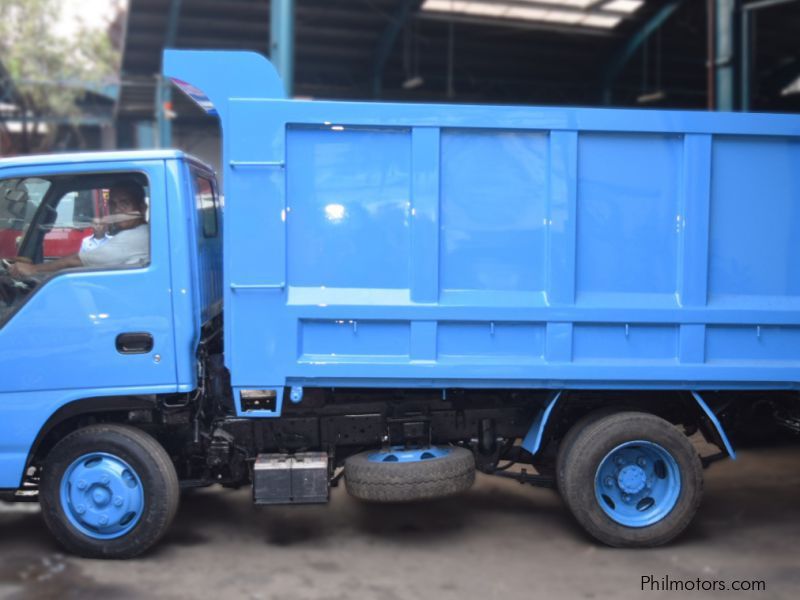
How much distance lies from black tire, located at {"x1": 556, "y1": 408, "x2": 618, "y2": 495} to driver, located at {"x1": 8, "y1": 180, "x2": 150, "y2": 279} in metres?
2.79

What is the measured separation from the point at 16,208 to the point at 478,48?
14.1 meters

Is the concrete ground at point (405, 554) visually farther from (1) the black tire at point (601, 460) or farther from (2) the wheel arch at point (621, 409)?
(2) the wheel arch at point (621, 409)

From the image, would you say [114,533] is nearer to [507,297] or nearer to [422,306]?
[422,306]

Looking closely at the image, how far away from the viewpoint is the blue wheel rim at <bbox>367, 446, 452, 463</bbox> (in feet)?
16.0

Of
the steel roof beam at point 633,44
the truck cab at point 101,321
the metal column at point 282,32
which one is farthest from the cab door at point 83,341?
the steel roof beam at point 633,44

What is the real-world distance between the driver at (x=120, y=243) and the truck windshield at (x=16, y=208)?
0.14m

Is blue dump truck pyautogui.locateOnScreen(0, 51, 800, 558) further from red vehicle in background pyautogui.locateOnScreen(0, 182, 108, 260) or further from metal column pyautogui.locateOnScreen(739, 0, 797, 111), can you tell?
metal column pyautogui.locateOnScreen(739, 0, 797, 111)

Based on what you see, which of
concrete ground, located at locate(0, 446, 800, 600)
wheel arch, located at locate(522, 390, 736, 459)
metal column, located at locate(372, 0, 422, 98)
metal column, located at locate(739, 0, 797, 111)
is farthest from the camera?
metal column, located at locate(372, 0, 422, 98)

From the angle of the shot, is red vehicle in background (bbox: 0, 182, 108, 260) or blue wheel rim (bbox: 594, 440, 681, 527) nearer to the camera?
red vehicle in background (bbox: 0, 182, 108, 260)

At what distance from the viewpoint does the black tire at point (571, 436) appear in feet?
16.1

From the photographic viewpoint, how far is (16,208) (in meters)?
4.70

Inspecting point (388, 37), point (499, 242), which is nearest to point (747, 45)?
point (388, 37)

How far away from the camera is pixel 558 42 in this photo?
17.0 m

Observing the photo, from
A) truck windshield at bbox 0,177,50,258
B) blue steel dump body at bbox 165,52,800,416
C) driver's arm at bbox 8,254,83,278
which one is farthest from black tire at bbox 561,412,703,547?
truck windshield at bbox 0,177,50,258
